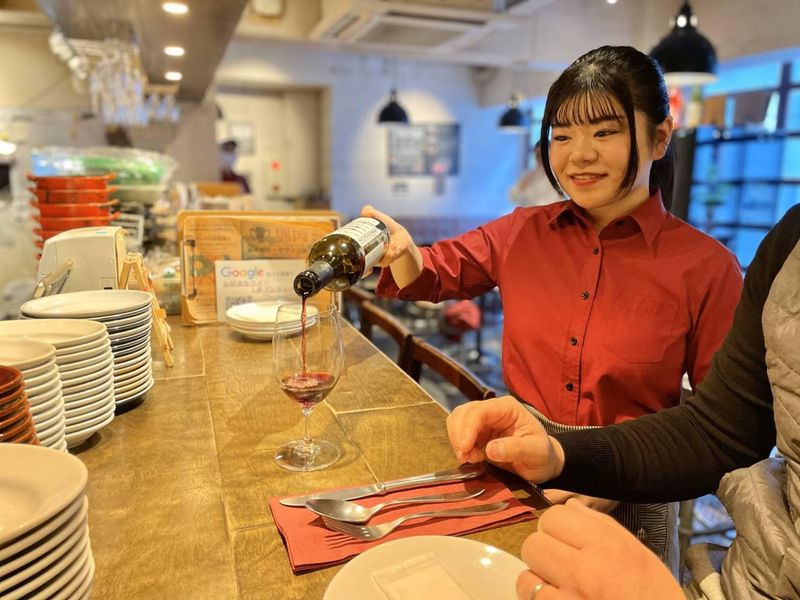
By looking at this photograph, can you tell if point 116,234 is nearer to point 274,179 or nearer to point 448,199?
point 274,179

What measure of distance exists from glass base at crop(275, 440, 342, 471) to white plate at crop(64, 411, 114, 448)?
297 millimetres

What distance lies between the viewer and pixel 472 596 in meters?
0.64

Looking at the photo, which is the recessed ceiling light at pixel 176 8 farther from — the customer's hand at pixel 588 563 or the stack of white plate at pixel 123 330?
the customer's hand at pixel 588 563

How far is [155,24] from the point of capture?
2684 millimetres

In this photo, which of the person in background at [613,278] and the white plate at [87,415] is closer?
the white plate at [87,415]

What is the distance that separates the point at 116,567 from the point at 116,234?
106 centimetres

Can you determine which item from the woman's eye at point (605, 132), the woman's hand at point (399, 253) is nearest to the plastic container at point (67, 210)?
the woman's hand at point (399, 253)

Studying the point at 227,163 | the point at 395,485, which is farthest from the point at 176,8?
the point at 227,163

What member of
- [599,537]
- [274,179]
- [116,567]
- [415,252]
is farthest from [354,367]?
[274,179]

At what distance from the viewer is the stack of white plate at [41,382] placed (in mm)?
808

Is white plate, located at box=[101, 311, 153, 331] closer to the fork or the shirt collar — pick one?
the fork

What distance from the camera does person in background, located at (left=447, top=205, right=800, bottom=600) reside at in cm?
58

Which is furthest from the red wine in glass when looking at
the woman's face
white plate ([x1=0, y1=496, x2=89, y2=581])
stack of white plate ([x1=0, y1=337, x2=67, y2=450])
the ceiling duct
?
the ceiling duct

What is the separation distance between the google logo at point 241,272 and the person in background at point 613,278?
55 centimetres
